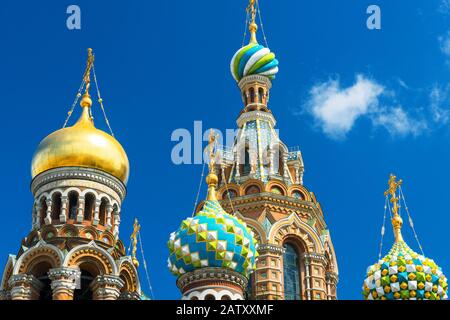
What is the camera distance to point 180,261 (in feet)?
63.0

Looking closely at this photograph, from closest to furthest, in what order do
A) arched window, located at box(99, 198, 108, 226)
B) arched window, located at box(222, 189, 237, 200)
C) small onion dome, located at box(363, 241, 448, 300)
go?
small onion dome, located at box(363, 241, 448, 300), arched window, located at box(99, 198, 108, 226), arched window, located at box(222, 189, 237, 200)

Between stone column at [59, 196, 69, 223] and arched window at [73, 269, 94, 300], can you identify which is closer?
arched window at [73, 269, 94, 300]

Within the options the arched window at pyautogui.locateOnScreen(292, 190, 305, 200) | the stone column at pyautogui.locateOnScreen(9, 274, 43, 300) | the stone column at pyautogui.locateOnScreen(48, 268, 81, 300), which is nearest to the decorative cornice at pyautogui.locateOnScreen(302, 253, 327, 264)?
the arched window at pyautogui.locateOnScreen(292, 190, 305, 200)

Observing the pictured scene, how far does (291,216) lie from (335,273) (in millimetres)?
2399

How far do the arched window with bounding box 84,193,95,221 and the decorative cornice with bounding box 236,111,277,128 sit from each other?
7260 mm

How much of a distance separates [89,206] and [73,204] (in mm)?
382

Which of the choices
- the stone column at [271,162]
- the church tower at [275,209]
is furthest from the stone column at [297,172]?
the stone column at [271,162]

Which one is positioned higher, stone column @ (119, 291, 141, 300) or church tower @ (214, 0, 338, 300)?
church tower @ (214, 0, 338, 300)

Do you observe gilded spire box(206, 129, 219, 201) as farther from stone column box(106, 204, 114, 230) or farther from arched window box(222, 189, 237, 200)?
arched window box(222, 189, 237, 200)

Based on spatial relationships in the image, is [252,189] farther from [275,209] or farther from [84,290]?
[84,290]

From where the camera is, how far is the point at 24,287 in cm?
2016

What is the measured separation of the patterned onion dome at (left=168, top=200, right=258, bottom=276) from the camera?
18.9 metres

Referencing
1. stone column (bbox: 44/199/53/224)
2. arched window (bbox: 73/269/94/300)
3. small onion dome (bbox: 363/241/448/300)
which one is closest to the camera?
small onion dome (bbox: 363/241/448/300)

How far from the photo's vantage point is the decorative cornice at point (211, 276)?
1897cm
